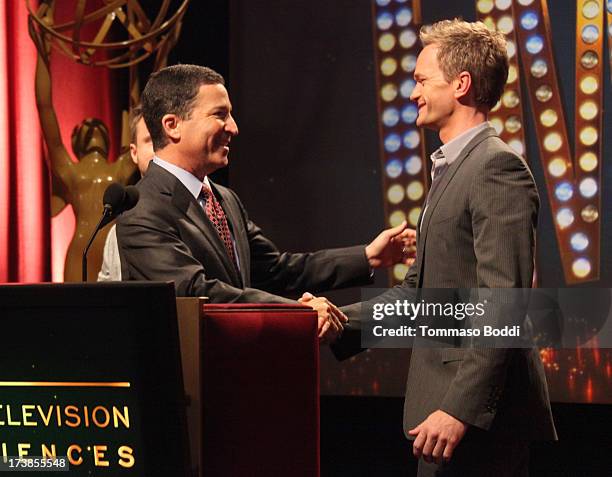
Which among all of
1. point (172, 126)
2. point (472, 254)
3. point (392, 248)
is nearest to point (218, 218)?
point (172, 126)

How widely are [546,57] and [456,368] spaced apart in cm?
218

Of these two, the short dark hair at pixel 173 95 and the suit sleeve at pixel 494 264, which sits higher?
the short dark hair at pixel 173 95

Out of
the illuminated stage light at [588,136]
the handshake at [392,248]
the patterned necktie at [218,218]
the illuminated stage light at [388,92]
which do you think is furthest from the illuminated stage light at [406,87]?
the patterned necktie at [218,218]

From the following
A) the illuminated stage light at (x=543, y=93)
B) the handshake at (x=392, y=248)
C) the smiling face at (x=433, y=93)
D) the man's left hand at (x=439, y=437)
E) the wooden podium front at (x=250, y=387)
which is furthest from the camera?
the illuminated stage light at (x=543, y=93)

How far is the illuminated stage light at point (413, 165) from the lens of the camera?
3.93 m

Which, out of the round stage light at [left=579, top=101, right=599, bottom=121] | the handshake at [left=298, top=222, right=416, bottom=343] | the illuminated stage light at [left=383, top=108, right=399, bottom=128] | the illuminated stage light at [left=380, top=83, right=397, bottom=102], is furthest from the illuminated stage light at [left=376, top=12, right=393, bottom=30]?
the handshake at [left=298, top=222, right=416, bottom=343]

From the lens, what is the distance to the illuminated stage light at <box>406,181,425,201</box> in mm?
3908

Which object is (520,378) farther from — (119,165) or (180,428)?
(119,165)

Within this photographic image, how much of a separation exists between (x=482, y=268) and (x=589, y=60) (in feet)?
6.95

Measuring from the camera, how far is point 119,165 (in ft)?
12.5

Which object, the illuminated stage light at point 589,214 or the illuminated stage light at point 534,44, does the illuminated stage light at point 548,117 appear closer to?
the illuminated stage light at point 534,44

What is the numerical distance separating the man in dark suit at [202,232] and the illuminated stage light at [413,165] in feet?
3.82

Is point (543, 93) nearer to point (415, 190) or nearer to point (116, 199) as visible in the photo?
point (415, 190)

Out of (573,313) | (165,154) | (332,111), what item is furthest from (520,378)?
(332,111)
